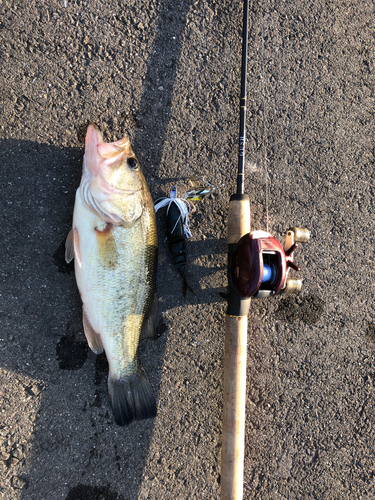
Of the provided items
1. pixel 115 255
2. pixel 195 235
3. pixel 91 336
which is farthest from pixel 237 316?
pixel 91 336

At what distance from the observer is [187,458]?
8.45 feet

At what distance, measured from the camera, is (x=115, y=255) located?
2.12m

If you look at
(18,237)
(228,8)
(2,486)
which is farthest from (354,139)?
(2,486)

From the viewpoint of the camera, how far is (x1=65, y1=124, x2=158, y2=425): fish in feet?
6.89

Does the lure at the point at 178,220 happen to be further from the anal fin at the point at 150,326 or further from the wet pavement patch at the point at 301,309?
the wet pavement patch at the point at 301,309

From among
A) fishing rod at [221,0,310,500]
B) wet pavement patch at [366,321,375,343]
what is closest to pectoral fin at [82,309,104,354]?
fishing rod at [221,0,310,500]

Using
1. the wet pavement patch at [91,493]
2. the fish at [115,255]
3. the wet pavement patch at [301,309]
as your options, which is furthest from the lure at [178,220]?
the wet pavement patch at [91,493]

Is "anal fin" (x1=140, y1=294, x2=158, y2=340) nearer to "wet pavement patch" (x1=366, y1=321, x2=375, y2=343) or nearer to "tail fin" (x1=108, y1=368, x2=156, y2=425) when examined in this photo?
"tail fin" (x1=108, y1=368, x2=156, y2=425)

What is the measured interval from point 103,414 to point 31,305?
1.09 metres

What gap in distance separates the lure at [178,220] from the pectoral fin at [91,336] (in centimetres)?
84

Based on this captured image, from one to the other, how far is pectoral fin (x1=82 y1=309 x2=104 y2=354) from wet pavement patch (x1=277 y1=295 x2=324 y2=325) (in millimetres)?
1648

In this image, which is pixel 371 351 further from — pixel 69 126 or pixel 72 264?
pixel 69 126

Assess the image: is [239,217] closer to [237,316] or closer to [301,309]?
[237,316]

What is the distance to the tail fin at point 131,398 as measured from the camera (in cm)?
229
